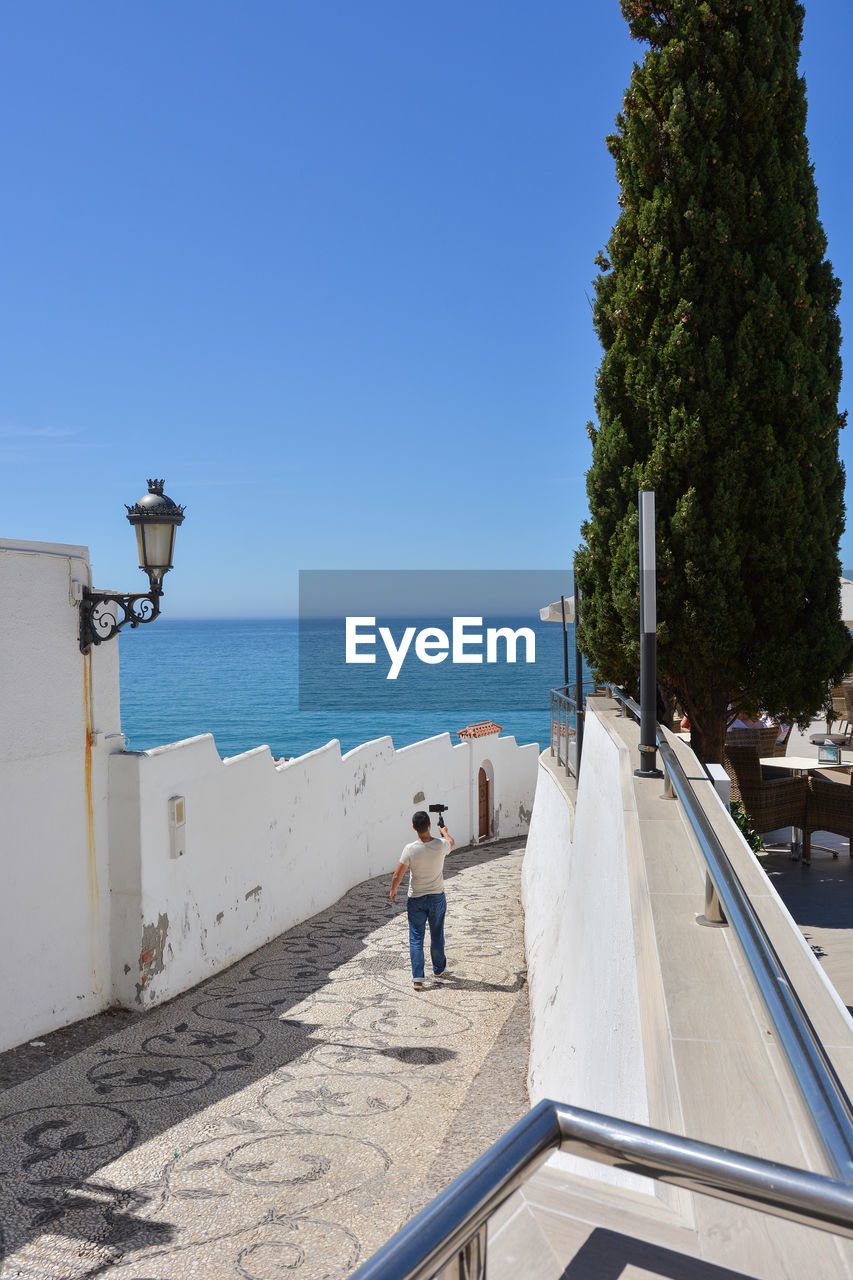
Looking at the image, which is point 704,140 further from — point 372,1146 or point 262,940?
point 262,940

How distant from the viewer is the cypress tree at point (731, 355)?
26.1 ft

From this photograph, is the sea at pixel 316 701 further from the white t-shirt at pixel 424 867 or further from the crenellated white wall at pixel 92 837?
the white t-shirt at pixel 424 867

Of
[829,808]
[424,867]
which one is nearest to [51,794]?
[424,867]

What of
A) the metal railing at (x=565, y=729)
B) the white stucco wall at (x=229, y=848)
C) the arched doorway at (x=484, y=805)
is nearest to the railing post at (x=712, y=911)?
the white stucco wall at (x=229, y=848)

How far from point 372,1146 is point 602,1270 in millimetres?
4278

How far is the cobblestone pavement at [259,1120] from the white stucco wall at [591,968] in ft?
2.28

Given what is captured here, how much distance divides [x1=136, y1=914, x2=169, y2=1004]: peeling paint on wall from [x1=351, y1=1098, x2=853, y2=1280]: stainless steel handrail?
23.9ft

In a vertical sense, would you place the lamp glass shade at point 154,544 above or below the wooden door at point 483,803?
above

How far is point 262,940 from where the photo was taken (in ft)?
33.6

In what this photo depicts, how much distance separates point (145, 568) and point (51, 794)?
1981 millimetres

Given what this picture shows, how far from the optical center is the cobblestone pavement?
14.8ft

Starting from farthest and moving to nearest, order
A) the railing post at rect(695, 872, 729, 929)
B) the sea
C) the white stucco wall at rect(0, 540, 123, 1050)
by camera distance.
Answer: the sea, the white stucco wall at rect(0, 540, 123, 1050), the railing post at rect(695, 872, 729, 929)

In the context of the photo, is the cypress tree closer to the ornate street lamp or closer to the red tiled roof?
the ornate street lamp

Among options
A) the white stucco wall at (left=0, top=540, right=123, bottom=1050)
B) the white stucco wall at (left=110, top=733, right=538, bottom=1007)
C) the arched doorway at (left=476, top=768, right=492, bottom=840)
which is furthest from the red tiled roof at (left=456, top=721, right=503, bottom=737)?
the white stucco wall at (left=0, top=540, right=123, bottom=1050)
